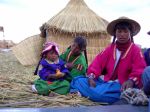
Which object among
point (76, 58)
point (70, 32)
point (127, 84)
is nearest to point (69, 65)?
point (76, 58)

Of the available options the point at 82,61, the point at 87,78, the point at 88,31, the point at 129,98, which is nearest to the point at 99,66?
the point at 87,78

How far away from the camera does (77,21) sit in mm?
10617

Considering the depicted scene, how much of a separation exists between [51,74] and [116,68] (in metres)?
0.79

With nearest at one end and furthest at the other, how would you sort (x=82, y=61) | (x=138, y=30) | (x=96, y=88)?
(x=96, y=88)
(x=138, y=30)
(x=82, y=61)

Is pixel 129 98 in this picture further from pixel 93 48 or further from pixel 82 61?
pixel 93 48

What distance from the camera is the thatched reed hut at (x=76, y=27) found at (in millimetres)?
10352

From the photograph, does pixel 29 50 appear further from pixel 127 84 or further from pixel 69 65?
pixel 127 84

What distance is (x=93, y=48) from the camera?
1091 cm

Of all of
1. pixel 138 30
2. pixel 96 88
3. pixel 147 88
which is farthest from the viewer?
pixel 138 30

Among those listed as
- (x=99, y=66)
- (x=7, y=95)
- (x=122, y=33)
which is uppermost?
(x=122, y=33)

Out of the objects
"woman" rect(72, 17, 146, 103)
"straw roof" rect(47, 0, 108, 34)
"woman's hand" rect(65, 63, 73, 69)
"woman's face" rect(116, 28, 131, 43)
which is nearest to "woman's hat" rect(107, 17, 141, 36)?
"woman" rect(72, 17, 146, 103)

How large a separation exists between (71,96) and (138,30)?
44.0 inches

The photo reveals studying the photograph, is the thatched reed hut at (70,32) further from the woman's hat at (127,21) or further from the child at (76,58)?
the woman's hat at (127,21)

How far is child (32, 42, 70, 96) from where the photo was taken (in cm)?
486
